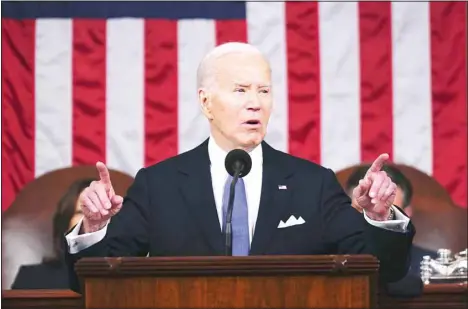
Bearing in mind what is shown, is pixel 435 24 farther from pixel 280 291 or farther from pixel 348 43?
pixel 280 291

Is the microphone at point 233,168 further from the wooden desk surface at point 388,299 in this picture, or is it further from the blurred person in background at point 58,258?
the blurred person in background at point 58,258

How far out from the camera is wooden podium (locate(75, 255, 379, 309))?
3.14 metres

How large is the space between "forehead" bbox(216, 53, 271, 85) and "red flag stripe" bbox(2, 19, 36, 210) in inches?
92.2

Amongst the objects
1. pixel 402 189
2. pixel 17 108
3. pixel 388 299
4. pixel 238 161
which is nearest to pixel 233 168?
pixel 238 161

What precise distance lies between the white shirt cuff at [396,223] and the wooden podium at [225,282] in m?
0.47

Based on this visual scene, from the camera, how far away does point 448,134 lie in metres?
6.23

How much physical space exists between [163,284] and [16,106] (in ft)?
10.2

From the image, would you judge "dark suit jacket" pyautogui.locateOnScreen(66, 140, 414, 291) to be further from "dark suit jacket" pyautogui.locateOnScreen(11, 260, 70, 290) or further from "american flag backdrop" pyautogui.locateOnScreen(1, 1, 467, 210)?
"american flag backdrop" pyautogui.locateOnScreen(1, 1, 467, 210)

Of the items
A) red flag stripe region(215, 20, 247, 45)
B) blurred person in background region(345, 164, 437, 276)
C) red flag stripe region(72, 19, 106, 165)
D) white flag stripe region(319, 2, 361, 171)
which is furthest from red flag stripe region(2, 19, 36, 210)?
blurred person in background region(345, 164, 437, 276)

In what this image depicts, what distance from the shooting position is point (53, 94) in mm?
6129

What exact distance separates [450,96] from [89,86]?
176 cm

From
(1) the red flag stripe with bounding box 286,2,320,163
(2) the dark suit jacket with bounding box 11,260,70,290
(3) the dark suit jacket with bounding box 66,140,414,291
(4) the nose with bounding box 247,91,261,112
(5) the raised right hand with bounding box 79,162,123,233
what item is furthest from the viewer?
(1) the red flag stripe with bounding box 286,2,320,163

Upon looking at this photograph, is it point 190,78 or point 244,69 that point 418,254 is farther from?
point 244,69

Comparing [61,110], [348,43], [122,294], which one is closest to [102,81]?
[61,110]
